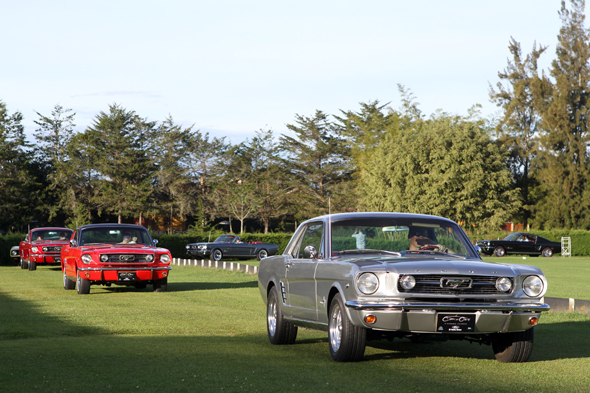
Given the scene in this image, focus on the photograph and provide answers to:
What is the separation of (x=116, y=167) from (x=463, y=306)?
260 feet

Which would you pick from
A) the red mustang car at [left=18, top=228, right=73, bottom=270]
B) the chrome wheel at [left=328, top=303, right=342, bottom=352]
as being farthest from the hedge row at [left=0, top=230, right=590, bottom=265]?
the chrome wheel at [left=328, top=303, right=342, bottom=352]

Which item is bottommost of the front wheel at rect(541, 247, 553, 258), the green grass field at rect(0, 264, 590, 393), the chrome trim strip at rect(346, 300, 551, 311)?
the green grass field at rect(0, 264, 590, 393)

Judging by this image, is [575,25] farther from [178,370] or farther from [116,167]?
[178,370]

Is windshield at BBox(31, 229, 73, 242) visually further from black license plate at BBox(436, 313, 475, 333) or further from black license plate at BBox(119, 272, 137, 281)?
black license plate at BBox(436, 313, 475, 333)

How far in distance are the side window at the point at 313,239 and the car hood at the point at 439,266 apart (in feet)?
3.44

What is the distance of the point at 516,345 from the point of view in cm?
780

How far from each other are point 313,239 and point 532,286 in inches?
109

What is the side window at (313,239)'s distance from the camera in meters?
9.02

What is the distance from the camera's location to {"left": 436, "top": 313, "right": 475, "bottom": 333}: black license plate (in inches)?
282

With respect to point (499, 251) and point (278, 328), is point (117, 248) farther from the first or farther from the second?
point (499, 251)

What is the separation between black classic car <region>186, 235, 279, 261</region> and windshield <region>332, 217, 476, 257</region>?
34233 millimetres

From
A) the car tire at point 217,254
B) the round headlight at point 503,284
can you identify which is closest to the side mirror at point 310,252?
the round headlight at point 503,284

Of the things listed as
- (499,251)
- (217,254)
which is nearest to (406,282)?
(217,254)

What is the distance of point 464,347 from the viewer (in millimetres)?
9453
